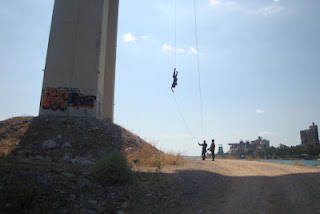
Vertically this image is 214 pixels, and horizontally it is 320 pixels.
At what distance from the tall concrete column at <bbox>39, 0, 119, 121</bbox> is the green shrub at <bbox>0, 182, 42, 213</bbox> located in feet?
47.6

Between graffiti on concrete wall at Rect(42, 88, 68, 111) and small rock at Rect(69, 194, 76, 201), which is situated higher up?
graffiti on concrete wall at Rect(42, 88, 68, 111)

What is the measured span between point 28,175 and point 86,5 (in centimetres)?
1846

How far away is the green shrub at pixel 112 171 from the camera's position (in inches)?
284

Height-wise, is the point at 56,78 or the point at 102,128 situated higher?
the point at 56,78

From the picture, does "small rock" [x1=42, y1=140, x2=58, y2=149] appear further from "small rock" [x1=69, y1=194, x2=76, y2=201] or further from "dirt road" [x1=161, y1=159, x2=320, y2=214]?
"small rock" [x1=69, y1=194, x2=76, y2=201]

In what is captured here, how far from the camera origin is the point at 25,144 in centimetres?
1450

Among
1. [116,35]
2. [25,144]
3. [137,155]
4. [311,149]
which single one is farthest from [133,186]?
[311,149]

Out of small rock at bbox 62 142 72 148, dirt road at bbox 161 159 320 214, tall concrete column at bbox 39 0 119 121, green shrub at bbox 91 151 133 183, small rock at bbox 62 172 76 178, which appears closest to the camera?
dirt road at bbox 161 159 320 214

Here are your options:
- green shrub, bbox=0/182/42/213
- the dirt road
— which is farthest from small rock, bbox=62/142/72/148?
green shrub, bbox=0/182/42/213

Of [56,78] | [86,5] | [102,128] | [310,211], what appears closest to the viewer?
[310,211]

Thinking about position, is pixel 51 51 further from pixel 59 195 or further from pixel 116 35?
pixel 59 195

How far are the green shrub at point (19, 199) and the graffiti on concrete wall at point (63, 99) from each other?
14440 millimetres

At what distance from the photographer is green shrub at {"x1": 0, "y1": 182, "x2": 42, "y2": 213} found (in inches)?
180

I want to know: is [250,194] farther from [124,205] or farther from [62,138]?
[62,138]
